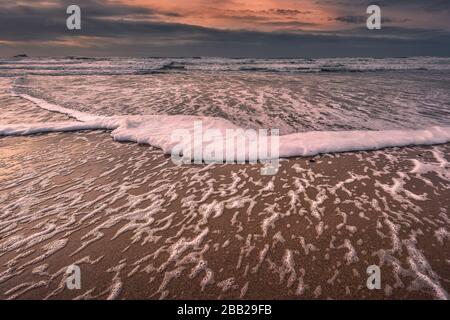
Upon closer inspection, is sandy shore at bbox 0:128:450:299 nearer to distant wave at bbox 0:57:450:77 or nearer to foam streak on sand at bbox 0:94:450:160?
foam streak on sand at bbox 0:94:450:160

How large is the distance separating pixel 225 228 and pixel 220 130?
486 centimetres

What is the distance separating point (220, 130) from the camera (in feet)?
28.7

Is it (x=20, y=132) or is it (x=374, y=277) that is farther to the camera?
(x=20, y=132)

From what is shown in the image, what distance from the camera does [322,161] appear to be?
6.57 metres

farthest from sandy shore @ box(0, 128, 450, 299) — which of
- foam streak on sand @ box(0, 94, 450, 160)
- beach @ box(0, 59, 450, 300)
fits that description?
foam streak on sand @ box(0, 94, 450, 160)

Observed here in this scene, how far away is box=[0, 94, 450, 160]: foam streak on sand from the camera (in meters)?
7.34

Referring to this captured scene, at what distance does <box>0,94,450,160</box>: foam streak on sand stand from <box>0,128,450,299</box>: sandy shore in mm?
704

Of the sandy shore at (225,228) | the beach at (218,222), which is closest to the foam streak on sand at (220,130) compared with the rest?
the beach at (218,222)

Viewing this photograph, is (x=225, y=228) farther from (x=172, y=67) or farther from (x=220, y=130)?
(x=172, y=67)

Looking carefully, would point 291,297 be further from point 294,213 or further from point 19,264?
point 19,264

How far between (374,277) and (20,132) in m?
9.55

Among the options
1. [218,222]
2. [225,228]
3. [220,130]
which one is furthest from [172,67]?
[225,228]
